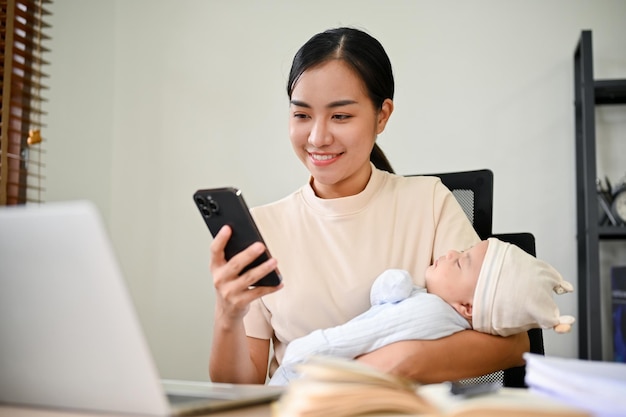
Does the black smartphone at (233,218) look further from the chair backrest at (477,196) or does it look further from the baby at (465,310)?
the chair backrest at (477,196)

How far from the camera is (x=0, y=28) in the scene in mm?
2291

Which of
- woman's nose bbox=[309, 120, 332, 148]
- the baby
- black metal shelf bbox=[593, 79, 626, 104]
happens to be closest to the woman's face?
woman's nose bbox=[309, 120, 332, 148]

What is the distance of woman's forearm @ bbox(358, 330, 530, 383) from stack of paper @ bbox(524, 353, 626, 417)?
0.40m

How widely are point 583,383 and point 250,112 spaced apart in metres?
2.51

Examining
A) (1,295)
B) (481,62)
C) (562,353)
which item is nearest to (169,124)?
(481,62)

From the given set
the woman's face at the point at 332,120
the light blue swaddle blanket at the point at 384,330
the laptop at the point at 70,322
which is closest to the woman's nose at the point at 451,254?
the light blue swaddle blanket at the point at 384,330

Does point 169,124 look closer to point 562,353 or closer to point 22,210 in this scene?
point 562,353

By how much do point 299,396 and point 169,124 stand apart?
2569mm

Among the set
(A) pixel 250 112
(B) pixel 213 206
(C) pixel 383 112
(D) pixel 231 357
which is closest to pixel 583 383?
(B) pixel 213 206

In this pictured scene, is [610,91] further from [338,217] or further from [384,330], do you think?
[384,330]

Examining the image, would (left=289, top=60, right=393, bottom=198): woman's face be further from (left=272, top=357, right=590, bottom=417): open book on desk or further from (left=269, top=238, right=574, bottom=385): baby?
(left=272, top=357, right=590, bottom=417): open book on desk

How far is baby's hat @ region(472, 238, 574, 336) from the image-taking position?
124cm

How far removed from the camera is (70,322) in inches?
27.5

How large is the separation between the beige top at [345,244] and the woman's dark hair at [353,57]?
214 millimetres
